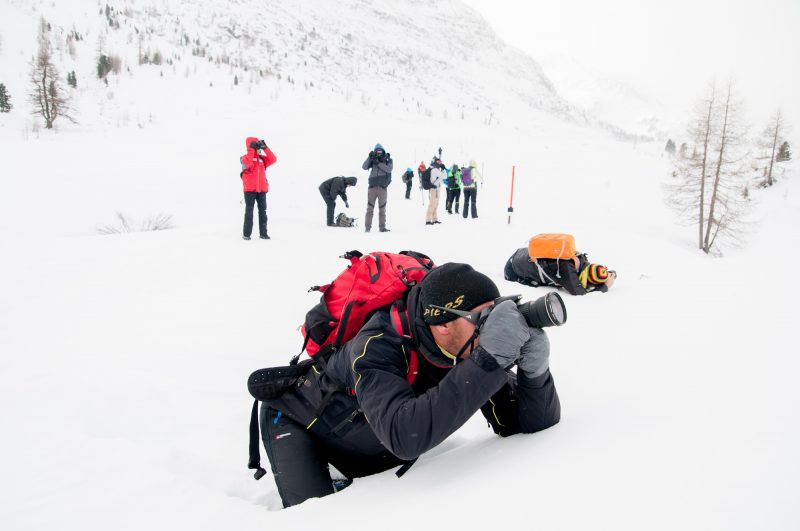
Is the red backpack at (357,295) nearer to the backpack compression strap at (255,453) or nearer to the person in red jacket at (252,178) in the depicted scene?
the backpack compression strap at (255,453)

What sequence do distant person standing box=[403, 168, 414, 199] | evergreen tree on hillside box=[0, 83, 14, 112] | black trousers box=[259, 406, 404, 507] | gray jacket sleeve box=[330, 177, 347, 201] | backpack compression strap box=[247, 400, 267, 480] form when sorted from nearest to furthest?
black trousers box=[259, 406, 404, 507] < backpack compression strap box=[247, 400, 267, 480] < gray jacket sleeve box=[330, 177, 347, 201] < evergreen tree on hillside box=[0, 83, 14, 112] < distant person standing box=[403, 168, 414, 199]

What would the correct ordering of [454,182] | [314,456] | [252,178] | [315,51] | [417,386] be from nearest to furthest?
[417,386] < [314,456] < [252,178] < [454,182] < [315,51]

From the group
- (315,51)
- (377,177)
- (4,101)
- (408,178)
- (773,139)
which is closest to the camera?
(377,177)

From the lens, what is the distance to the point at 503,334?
59.0 inches

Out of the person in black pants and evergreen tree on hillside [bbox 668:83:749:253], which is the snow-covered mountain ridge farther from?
evergreen tree on hillside [bbox 668:83:749:253]

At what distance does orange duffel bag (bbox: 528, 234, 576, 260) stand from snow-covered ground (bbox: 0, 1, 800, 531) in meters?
0.49

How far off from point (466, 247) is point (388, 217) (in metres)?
5.45

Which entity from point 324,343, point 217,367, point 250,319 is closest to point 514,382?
point 324,343

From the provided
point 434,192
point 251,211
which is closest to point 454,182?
point 434,192

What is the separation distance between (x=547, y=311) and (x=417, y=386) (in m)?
0.68

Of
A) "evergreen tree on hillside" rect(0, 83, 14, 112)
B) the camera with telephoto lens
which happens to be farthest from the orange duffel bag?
"evergreen tree on hillside" rect(0, 83, 14, 112)

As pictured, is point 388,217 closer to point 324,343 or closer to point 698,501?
point 324,343

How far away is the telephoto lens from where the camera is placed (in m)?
1.46

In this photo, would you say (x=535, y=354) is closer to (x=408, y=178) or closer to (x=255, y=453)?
(x=255, y=453)
